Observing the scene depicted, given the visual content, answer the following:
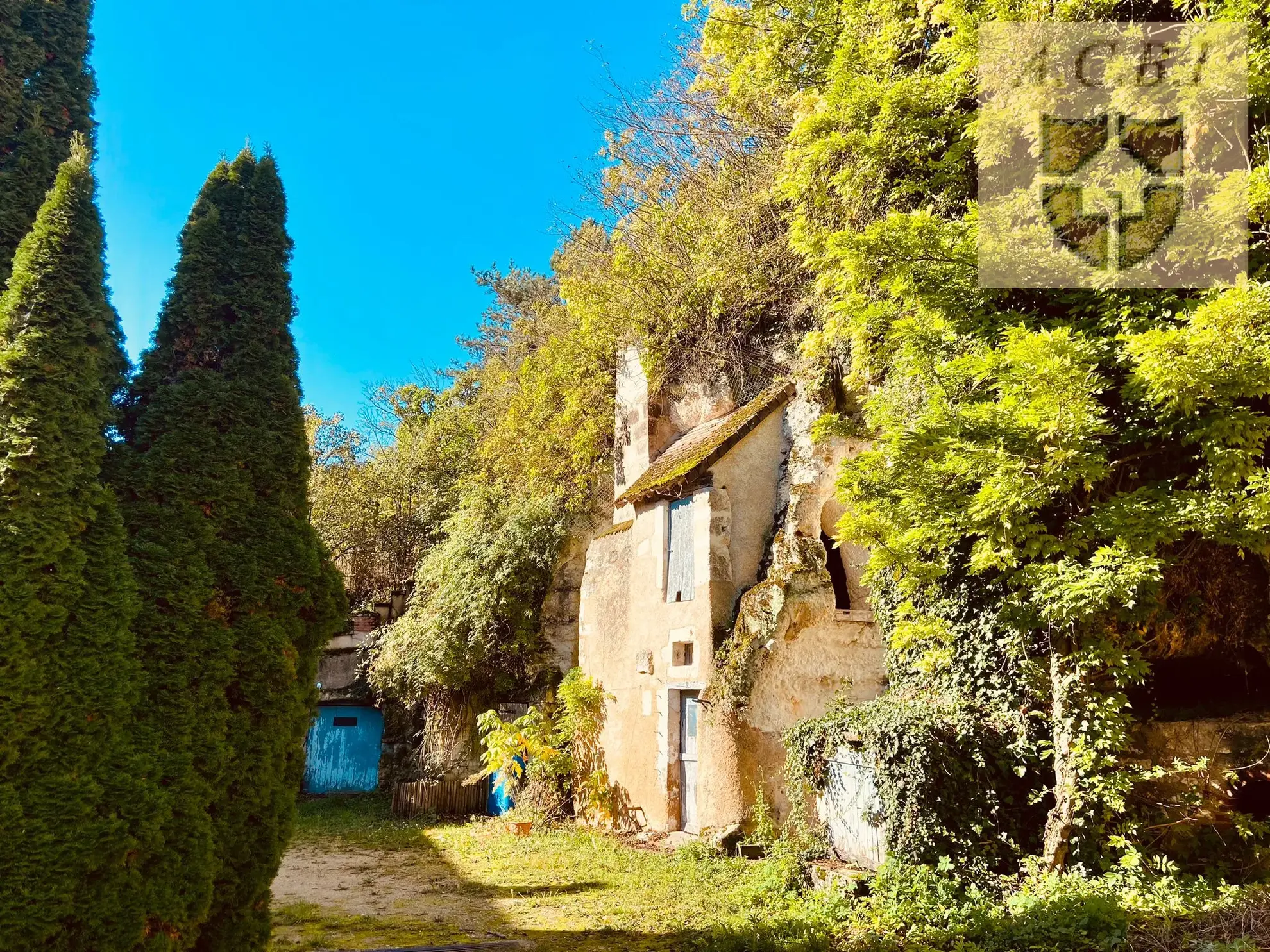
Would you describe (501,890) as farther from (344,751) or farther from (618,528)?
(344,751)

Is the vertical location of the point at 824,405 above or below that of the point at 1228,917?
above

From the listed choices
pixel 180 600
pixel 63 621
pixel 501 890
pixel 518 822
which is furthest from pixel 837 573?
pixel 63 621

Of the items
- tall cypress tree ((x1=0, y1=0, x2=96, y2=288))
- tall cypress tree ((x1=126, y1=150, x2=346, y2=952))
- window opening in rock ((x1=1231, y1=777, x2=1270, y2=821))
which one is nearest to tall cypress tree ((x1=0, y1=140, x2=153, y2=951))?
tall cypress tree ((x1=126, y1=150, x2=346, y2=952))

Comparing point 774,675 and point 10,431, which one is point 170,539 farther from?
point 774,675

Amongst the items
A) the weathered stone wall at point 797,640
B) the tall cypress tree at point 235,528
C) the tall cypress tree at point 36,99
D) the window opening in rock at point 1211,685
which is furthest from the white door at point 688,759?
the tall cypress tree at point 36,99

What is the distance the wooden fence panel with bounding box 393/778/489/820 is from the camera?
1503 cm

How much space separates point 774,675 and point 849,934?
14.4 feet

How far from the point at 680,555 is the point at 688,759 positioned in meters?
3.09

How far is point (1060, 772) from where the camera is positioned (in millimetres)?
7070

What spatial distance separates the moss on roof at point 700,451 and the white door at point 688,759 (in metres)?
3.24

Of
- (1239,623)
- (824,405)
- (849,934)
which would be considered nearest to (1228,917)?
(849,934)

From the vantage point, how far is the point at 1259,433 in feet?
19.8

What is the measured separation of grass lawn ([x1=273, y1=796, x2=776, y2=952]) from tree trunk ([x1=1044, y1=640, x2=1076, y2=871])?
2875mm

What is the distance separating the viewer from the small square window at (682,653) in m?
11.9
